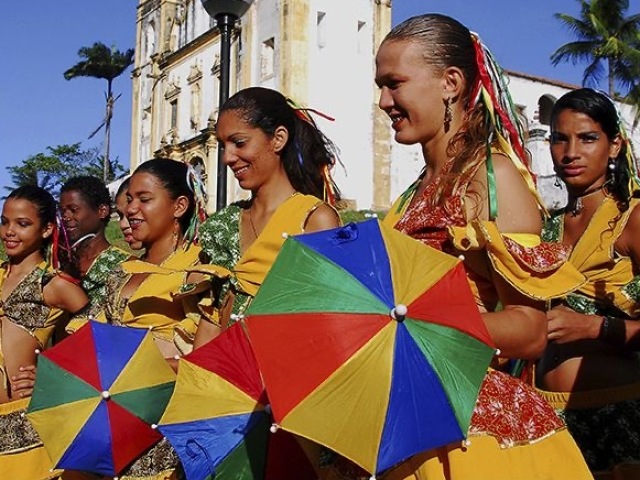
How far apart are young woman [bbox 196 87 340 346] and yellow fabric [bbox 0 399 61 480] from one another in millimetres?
1577

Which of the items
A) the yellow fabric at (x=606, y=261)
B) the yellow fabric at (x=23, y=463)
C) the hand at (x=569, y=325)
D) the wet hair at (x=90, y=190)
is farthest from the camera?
the wet hair at (x=90, y=190)

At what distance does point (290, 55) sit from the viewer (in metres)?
29.1

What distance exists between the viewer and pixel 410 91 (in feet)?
8.05

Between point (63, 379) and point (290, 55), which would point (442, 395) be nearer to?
point (63, 379)

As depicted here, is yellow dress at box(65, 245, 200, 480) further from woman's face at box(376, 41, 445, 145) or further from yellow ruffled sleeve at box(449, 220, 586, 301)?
yellow ruffled sleeve at box(449, 220, 586, 301)

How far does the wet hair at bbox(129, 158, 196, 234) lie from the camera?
15.0 ft

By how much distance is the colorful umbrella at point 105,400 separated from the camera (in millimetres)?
3512

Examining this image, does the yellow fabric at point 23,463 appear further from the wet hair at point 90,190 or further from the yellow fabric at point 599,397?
the yellow fabric at point 599,397

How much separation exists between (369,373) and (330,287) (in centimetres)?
23

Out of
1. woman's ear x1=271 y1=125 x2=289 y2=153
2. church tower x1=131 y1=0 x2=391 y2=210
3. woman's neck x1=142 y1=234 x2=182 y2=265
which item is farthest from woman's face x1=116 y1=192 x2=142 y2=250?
church tower x1=131 y1=0 x2=391 y2=210

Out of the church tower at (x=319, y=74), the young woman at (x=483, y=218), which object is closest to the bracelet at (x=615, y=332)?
the young woman at (x=483, y=218)

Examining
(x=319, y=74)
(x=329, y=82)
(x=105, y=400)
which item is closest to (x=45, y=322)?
(x=105, y=400)

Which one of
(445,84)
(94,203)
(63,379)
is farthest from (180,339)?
(94,203)

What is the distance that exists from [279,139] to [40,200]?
2052 mm
